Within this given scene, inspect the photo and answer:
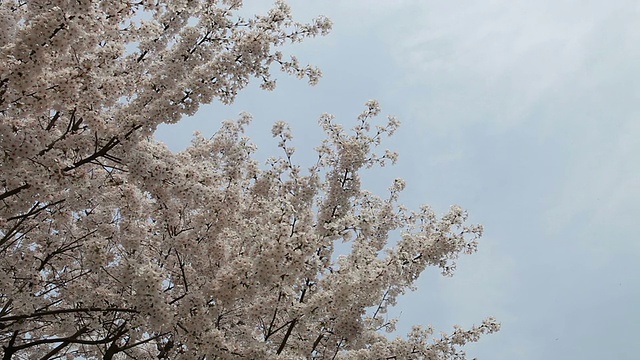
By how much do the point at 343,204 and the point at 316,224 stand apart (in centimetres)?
48

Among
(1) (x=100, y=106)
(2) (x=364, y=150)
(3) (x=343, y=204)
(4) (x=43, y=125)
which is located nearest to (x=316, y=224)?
(3) (x=343, y=204)

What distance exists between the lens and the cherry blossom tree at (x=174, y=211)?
5.43m

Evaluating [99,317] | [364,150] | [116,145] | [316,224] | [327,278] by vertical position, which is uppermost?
[364,150]

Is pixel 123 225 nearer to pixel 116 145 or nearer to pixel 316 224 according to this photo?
pixel 116 145

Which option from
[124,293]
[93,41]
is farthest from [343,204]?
[93,41]

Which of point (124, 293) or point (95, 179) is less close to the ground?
point (95, 179)

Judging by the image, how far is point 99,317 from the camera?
21.6 ft

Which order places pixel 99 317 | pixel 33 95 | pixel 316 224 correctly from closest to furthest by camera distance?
1. pixel 33 95
2. pixel 99 317
3. pixel 316 224

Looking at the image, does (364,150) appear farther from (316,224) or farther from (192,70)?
(192,70)

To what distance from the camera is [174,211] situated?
23.0 ft

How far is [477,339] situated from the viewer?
6883 mm

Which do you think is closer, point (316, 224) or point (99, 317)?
point (99, 317)

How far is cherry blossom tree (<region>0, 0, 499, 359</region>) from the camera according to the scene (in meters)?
5.43

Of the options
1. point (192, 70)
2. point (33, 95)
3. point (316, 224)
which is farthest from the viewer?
point (316, 224)
